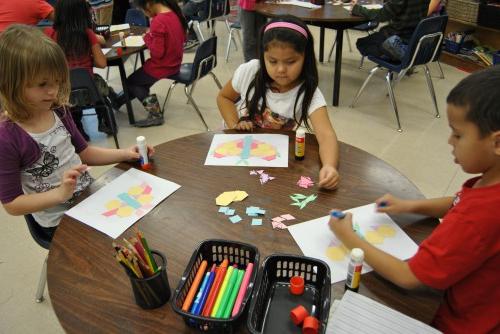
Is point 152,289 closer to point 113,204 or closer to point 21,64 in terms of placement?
point 113,204

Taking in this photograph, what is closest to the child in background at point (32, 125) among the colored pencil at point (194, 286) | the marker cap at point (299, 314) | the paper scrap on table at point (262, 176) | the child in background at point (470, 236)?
the paper scrap on table at point (262, 176)

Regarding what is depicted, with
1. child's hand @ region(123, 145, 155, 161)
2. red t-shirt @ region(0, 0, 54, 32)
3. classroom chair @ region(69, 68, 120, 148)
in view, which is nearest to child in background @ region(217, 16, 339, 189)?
child's hand @ region(123, 145, 155, 161)

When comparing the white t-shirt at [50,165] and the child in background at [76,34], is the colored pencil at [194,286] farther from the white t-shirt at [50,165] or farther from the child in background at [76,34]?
the child in background at [76,34]

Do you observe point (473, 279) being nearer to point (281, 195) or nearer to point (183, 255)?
point (281, 195)

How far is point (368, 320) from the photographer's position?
2.60 ft

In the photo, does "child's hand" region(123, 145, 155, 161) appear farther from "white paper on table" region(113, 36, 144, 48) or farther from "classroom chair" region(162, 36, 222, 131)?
"white paper on table" region(113, 36, 144, 48)

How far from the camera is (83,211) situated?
113 cm

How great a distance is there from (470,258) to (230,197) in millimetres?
639

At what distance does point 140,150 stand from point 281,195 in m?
0.51

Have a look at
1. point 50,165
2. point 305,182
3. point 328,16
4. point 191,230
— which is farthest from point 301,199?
point 328,16

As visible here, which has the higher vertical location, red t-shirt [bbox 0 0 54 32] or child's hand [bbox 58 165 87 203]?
red t-shirt [bbox 0 0 54 32]

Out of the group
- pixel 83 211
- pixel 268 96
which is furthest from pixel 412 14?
pixel 83 211

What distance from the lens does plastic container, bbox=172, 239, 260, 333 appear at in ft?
2.44

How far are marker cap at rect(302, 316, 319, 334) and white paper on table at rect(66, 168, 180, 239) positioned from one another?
569 mm
